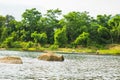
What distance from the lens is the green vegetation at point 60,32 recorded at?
153 metres

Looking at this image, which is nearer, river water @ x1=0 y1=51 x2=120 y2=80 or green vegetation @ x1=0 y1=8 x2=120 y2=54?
river water @ x1=0 y1=51 x2=120 y2=80

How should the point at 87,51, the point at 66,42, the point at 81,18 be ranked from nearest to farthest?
the point at 87,51 → the point at 66,42 → the point at 81,18

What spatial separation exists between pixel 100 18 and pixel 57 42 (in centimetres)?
2943

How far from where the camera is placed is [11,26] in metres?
173

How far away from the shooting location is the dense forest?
154 metres

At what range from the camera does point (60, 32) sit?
15225 cm

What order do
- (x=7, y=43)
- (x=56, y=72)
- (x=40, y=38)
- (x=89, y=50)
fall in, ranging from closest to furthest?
(x=56, y=72) < (x=89, y=50) < (x=7, y=43) < (x=40, y=38)

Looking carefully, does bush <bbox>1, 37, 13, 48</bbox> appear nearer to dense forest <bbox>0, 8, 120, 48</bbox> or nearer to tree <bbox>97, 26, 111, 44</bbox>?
dense forest <bbox>0, 8, 120, 48</bbox>

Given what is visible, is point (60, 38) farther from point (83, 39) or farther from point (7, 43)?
point (7, 43)

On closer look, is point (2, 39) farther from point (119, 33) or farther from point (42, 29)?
point (119, 33)

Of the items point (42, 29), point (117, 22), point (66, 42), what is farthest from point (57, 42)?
point (117, 22)

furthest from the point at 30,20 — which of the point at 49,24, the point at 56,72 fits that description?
the point at 56,72

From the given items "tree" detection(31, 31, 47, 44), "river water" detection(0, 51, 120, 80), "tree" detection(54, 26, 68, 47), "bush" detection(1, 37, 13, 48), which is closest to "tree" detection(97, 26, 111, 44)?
"tree" detection(54, 26, 68, 47)

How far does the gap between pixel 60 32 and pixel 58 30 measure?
361 centimetres
